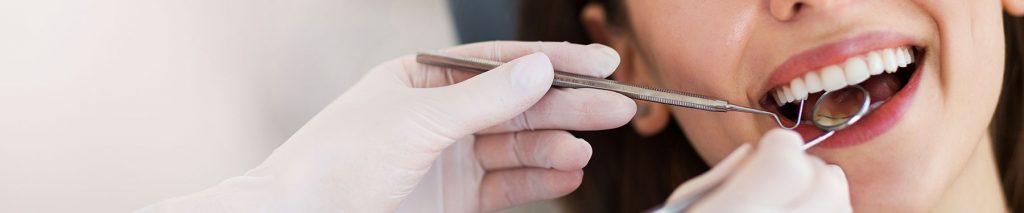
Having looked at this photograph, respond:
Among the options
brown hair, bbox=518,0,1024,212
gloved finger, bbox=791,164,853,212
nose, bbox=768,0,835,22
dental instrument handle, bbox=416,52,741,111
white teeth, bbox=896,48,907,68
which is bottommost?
brown hair, bbox=518,0,1024,212

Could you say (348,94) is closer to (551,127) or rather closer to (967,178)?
(551,127)

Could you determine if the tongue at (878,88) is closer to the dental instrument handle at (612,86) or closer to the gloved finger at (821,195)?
the dental instrument handle at (612,86)

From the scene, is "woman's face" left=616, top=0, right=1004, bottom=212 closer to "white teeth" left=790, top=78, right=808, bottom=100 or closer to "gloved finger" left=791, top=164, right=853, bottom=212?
"white teeth" left=790, top=78, right=808, bottom=100

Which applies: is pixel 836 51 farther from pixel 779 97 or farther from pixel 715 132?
pixel 715 132

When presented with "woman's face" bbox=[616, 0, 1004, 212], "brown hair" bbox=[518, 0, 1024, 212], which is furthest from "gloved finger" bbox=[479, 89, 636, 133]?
"brown hair" bbox=[518, 0, 1024, 212]

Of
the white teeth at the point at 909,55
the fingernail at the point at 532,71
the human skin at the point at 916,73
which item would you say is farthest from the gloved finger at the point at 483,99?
the white teeth at the point at 909,55

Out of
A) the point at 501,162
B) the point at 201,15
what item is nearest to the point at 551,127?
the point at 501,162
